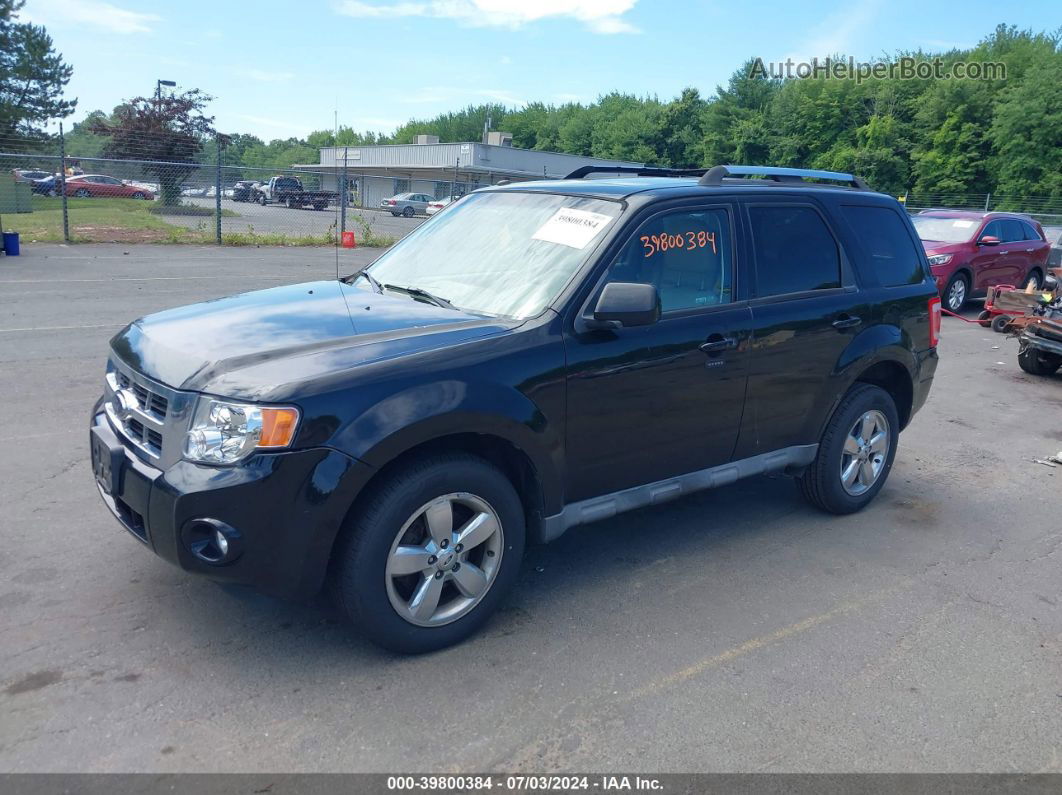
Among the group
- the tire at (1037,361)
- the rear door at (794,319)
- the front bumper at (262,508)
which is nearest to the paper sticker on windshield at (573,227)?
the rear door at (794,319)

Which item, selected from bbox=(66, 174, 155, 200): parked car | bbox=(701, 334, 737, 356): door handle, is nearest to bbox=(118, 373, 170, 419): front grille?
bbox=(701, 334, 737, 356): door handle

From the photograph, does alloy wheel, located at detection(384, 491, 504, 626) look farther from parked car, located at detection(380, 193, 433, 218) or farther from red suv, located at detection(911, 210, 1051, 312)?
parked car, located at detection(380, 193, 433, 218)

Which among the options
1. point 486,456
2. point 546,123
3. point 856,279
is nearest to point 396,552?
point 486,456

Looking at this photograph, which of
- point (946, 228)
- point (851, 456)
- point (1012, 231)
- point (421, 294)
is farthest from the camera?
point (1012, 231)

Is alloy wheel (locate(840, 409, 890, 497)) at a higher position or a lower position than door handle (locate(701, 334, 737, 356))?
lower

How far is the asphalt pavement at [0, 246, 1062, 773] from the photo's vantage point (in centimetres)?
297

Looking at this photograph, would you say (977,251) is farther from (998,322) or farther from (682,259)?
(682,259)

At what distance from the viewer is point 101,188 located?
128 ft

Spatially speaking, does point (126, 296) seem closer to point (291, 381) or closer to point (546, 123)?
point (291, 381)

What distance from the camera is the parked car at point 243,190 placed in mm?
25562

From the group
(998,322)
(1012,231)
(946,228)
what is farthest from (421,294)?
(1012,231)

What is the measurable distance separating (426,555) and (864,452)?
314 centimetres

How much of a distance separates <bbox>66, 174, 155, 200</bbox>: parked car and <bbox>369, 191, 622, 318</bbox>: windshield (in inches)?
1387

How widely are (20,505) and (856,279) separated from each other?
4.87 meters
